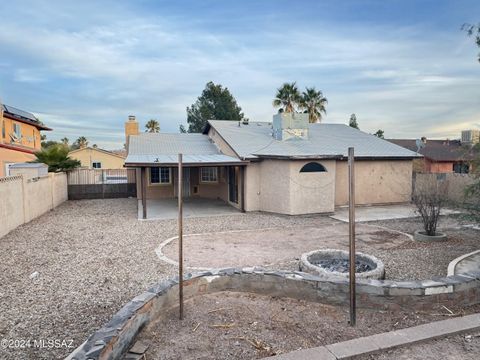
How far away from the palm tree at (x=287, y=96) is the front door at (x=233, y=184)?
14.4 m

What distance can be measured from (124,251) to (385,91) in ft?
56.8

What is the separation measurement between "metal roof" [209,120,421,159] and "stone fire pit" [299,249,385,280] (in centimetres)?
655

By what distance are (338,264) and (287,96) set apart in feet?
79.9

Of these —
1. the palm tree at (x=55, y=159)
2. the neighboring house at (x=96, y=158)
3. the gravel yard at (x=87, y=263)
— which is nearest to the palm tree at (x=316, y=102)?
the gravel yard at (x=87, y=263)

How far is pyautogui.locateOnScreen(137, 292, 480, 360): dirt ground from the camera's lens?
3679 millimetres

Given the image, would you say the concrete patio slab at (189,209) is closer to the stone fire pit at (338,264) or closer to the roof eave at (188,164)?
the roof eave at (188,164)

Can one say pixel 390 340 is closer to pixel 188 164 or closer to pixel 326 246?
pixel 326 246

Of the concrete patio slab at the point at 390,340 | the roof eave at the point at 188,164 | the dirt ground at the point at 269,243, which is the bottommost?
the dirt ground at the point at 269,243

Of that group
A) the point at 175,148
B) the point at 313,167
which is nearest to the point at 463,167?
the point at 313,167

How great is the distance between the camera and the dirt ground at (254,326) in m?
3.68

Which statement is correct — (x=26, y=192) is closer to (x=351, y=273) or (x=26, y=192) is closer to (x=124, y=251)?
(x=124, y=251)

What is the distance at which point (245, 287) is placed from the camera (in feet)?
17.3

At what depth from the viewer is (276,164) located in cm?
1398

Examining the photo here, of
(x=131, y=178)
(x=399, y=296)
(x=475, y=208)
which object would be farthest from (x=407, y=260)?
(x=131, y=178)
